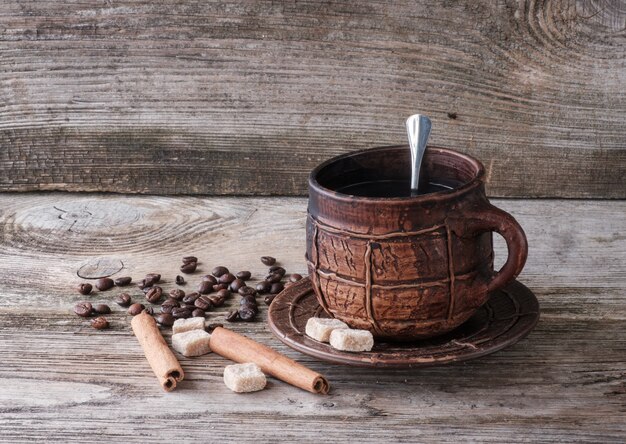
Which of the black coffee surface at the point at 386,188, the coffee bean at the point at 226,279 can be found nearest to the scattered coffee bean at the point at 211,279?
the coffee bean at the point at 226,279

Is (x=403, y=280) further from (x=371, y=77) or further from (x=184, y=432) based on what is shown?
(x=371, y=77)

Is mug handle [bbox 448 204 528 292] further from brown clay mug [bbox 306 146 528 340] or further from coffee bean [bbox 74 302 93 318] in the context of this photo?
coffee bean [bbox 74 302 93 318]

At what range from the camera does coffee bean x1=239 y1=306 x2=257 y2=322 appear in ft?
4.76

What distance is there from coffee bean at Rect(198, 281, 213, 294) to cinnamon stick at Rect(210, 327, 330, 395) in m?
0.23

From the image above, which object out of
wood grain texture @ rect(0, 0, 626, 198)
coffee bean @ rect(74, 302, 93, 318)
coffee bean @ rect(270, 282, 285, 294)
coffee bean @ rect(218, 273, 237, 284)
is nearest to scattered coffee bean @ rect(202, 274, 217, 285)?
coffee bean @ rect(218, 273, 237, 284)

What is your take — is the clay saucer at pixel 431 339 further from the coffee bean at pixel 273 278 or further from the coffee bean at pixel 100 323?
the coffee bean at pixel 100 323

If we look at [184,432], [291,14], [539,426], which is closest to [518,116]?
[291,14]

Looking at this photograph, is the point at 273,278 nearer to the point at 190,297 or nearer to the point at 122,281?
the point at 190,297

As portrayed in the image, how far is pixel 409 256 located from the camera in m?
1.16

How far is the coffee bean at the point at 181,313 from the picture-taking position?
4.83 ft

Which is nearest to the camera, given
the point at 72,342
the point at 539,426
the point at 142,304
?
the point at 539,426

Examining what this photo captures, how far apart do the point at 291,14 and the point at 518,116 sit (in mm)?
584

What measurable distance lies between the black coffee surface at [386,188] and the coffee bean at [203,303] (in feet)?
1.13

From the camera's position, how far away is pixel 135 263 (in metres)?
1.76
